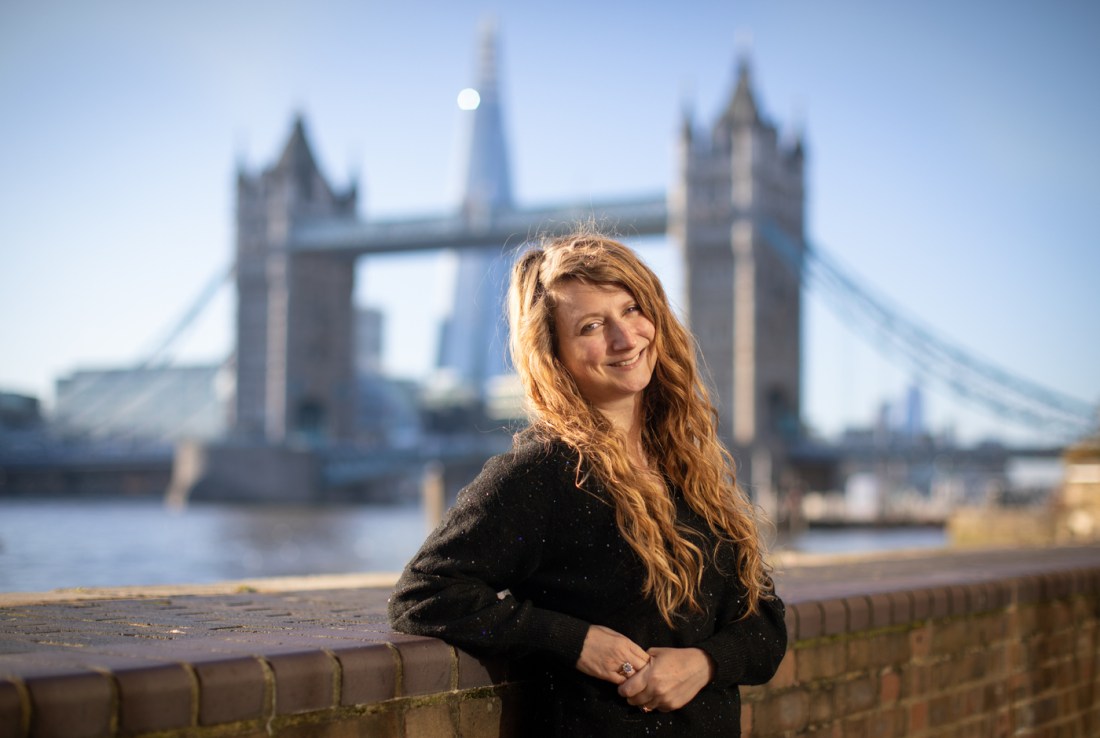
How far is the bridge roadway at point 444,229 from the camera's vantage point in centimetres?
4328

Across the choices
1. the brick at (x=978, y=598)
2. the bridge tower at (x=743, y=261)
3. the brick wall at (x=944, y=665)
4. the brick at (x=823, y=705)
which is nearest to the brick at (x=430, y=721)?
the brick wall at (x=944, y=665)

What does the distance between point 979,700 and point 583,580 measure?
167 cm

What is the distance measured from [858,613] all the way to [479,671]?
1039 mm

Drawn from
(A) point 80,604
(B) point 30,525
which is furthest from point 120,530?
(A) point 80,604

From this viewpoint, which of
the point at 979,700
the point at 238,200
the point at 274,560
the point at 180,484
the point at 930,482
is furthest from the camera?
the point at 930,482

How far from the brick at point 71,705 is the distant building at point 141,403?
42.2m

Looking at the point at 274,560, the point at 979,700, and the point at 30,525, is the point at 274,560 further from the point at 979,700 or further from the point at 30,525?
the point at 979,700

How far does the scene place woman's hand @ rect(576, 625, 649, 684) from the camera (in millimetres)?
1620

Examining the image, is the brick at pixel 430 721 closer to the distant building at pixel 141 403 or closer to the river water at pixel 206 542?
the river water at pixel 206 542

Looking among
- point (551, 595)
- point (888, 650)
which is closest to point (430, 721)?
point (551, 595)

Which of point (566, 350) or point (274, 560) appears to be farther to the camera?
point (274, 560)

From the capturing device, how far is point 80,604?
7.61 ft

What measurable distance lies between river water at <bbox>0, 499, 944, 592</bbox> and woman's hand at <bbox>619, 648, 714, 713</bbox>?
5999mm

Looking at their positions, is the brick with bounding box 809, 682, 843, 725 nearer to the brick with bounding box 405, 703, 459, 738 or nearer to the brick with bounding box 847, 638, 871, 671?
the brick with bounding box 847, 638, 871, 671
